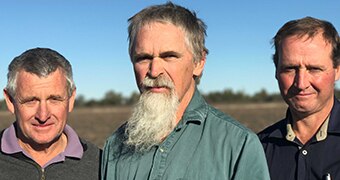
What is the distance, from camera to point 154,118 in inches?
152

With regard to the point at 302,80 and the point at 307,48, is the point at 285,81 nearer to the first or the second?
the point at 302,80

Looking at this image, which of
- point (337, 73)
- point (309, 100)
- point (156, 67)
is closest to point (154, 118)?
point (156, 67)

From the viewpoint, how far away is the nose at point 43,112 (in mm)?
3852

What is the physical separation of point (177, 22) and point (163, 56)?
26 cm

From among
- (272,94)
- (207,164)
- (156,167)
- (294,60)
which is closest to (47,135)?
(156,167)

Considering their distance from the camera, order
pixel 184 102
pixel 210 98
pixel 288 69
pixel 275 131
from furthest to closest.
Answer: pixel 210 98 < pixel 275 131 < pixel 288 69 < pixel 184 102

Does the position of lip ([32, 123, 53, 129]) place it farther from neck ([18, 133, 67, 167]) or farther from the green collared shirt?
the green collared shirt

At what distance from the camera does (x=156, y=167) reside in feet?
11.5

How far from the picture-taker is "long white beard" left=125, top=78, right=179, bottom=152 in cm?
365

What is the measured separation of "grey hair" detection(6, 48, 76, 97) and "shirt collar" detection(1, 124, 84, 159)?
1.13 feet

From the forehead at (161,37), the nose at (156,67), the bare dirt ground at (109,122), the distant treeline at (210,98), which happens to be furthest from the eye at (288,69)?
the distant treeline at (210,98)

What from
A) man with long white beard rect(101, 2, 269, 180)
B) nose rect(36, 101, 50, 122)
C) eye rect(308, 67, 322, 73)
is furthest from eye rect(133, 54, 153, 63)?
eye rect(308, 67, 322, 73)

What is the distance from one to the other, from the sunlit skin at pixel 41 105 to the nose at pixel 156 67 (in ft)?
2.73

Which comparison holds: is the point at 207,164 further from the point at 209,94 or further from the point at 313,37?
the point at 209,94
